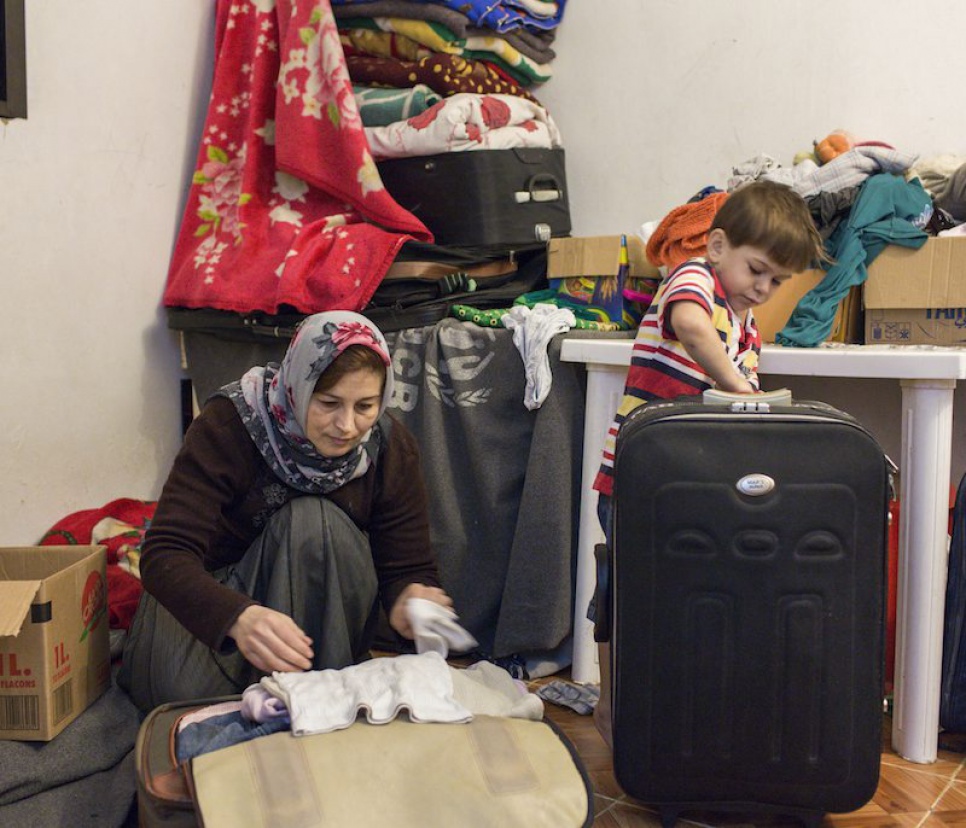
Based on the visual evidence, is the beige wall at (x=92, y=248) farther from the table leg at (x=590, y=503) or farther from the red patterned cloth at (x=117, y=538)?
the table leg at (x=590, y=503)

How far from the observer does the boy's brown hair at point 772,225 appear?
155 cm

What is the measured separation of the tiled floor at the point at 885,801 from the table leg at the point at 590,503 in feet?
0.75

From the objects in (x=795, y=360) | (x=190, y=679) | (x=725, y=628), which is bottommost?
(x=190, y=679)

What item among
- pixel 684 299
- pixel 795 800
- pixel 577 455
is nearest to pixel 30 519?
pixel 577 455

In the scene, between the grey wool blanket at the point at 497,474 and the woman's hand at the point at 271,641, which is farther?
the grey wool blanket at the point at 497,474

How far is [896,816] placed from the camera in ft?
4.72

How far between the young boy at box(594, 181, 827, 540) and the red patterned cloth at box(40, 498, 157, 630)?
87 centimetres

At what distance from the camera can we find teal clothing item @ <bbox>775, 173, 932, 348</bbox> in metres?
1.78

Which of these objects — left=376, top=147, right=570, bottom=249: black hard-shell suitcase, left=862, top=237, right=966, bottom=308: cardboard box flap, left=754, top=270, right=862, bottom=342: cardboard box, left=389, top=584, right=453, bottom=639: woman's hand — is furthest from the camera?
left=376, top=147, right=570, bottom=249: black hard-shell suitcase

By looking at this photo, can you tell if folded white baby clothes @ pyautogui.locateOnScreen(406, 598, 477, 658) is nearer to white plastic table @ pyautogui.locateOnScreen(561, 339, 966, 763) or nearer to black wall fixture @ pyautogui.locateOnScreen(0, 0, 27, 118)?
white plastic table @ pyautogui.locateOnScreen(561, 339, 966, 763)

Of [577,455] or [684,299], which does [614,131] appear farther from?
[684,299]

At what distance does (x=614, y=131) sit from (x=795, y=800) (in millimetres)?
1551

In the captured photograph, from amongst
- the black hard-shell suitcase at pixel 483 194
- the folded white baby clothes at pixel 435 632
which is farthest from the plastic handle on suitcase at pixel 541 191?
the folded white baby clothes at pixel 435 632

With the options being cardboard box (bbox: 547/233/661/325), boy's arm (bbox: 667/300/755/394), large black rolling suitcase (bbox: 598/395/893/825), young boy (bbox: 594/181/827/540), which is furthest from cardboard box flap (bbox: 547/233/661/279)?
large black rolling suitcase (bbox: 598/395/893/825)
